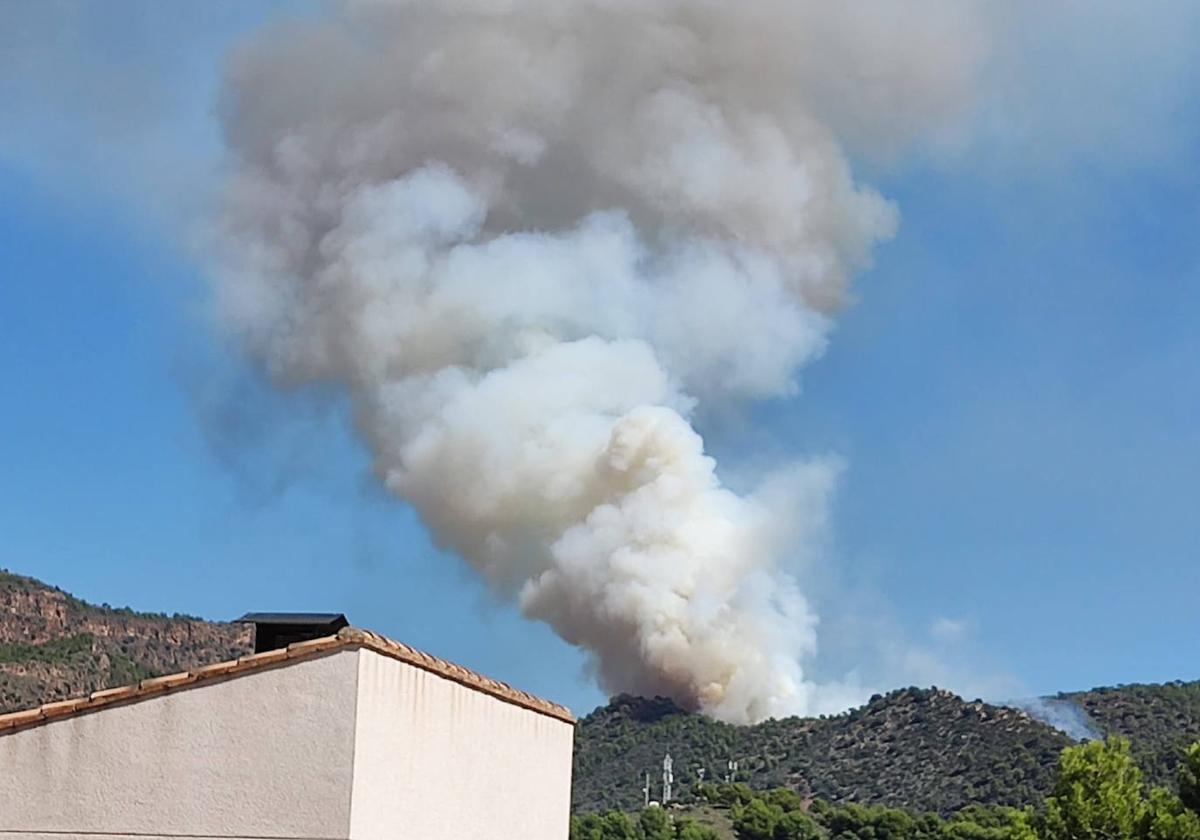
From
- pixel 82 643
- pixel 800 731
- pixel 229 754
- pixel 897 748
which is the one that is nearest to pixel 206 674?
pixel 229 754

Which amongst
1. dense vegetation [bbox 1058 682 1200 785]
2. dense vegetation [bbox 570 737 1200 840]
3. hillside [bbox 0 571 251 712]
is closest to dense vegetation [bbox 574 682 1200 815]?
dense vegetation [bbox 1058 682 1200 785]

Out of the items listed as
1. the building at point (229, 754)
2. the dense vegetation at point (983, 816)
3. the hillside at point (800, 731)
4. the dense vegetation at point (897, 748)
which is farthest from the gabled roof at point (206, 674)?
the dense vegetation at point (897, 748)

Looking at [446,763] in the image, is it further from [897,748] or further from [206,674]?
[897,748]

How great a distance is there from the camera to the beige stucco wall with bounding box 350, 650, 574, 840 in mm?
15336

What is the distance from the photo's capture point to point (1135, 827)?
140 feet

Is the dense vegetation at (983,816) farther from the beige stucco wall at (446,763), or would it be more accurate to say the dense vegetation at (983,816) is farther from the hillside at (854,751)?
the beige stucco wall at (446,763)

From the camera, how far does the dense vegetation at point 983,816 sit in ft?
142

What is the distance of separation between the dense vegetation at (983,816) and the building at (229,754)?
31541 mm

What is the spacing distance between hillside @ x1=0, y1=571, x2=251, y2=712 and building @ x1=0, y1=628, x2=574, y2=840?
6426 centimetres

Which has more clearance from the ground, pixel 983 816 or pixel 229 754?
pixel 983 816

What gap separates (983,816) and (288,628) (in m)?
67.7

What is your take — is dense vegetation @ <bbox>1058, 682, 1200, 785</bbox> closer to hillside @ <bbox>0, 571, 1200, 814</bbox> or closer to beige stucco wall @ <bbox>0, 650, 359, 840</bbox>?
hillside @ <bbox>0, 571, 1200, 814</bbox>

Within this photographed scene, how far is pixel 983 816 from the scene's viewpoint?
80688 mm

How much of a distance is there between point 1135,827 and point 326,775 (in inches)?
1296
